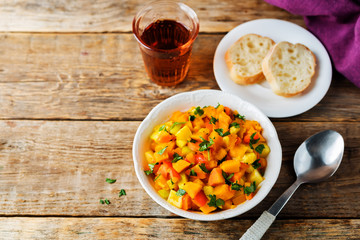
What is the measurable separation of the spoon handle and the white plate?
0.44 m

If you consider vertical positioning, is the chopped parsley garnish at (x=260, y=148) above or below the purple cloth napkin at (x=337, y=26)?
below

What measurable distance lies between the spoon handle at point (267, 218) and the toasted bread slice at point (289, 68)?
0.56 metres

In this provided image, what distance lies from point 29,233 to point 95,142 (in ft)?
1.86

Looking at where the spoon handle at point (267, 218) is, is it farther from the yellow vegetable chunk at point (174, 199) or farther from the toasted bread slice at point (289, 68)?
the toasted bread slice at point (289, 68)

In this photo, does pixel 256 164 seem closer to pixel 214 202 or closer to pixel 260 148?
pixel 260 148

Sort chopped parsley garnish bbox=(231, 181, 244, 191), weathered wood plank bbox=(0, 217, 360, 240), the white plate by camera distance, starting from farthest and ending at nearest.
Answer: the white plate → weathered wood plank bbox=(0, 217, 360, 240) → chopped parsley garnish bbox=(231, 181, 244, 191)

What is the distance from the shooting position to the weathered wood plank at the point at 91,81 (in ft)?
6.76

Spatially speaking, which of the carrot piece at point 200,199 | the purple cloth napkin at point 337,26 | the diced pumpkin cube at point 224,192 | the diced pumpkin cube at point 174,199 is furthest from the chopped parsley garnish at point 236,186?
the purple cloth napkin at point 337,26

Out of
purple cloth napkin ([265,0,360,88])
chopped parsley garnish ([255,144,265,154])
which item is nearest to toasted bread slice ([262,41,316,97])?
purple cloth napkin ([265,0,360,88])

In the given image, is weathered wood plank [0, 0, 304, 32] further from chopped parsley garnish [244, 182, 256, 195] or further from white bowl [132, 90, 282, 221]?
chopped parsley garnish [244, 182, 256, 195]

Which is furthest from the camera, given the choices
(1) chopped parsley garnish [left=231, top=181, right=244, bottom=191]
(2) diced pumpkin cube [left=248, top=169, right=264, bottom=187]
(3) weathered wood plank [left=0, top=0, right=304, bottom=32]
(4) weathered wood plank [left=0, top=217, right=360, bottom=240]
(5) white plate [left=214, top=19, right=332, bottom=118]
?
(3) weathered wood plank [left=0, top=0, right=304, bottom=32]

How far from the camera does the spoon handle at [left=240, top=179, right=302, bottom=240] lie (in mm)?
1619

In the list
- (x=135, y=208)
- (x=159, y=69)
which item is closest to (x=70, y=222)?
(x=135, y=208)

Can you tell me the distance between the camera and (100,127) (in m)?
2.02
